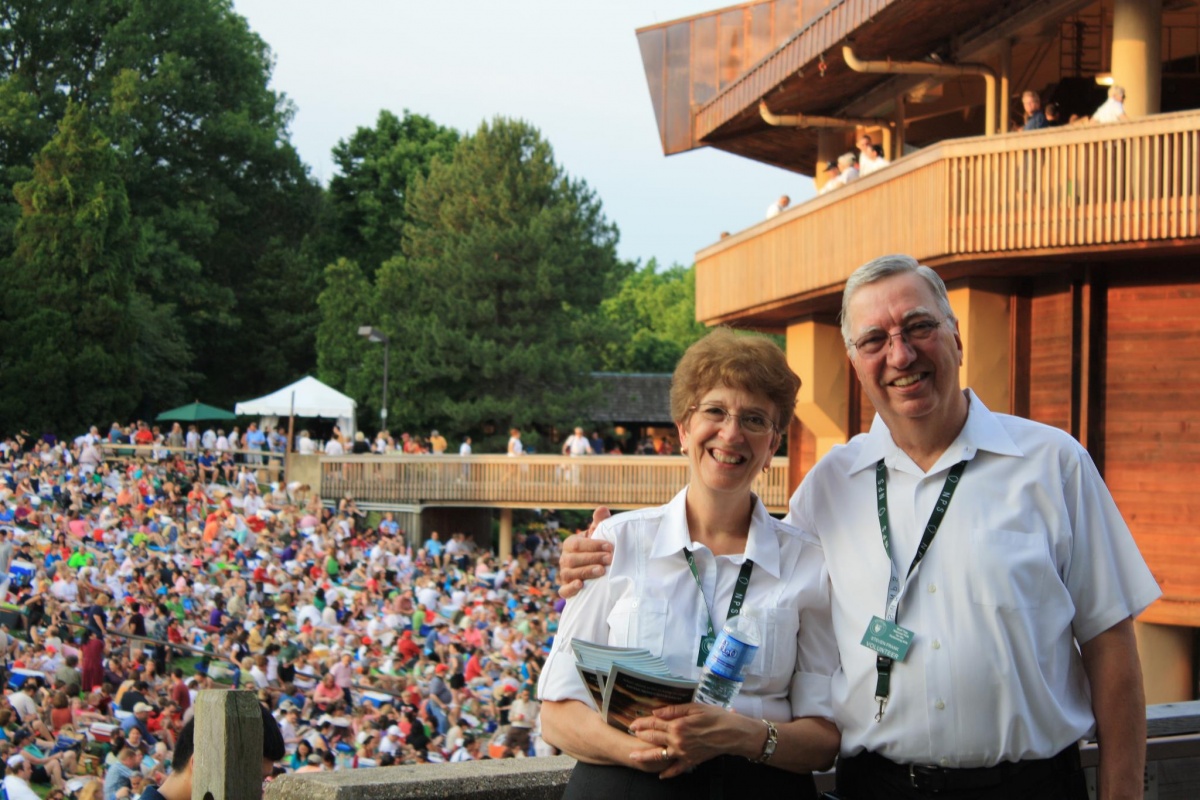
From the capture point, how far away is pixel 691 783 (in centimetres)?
318

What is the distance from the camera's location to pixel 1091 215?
13297 millimetres

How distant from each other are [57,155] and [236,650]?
3204cm

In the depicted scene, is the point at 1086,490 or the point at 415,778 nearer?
the point at 1086,490

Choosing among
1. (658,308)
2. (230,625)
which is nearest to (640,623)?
(230,625)

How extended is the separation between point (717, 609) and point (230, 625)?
1817 cm

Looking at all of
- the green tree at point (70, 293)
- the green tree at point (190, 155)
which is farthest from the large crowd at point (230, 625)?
the green tree at point (190, 155)

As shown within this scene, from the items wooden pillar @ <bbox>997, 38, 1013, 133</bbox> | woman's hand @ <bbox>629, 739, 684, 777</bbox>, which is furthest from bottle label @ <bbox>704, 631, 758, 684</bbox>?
wooden pillar @ <bbox>997, 38, 1013, 133</bbox>

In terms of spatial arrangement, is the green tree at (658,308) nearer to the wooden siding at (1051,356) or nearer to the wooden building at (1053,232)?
the wooden building at (1053,232)

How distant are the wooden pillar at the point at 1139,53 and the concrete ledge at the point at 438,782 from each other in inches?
478

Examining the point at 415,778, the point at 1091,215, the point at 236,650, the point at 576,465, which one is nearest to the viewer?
the point at 415,778

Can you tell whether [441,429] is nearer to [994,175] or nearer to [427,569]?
[427,569]

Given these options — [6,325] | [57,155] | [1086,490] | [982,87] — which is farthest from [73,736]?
[57,155]

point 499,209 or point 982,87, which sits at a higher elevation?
point 499,209

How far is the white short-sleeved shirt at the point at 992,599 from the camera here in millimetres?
A: 3107
